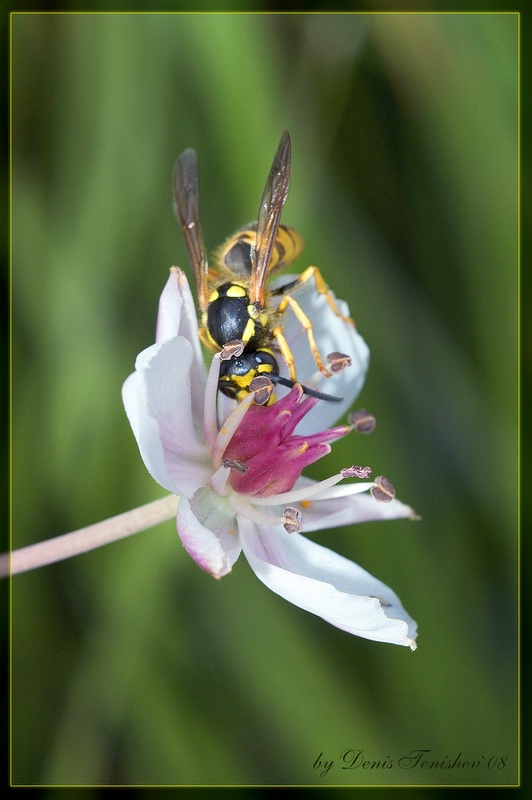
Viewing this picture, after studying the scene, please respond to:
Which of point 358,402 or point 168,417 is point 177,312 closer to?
point 168,417

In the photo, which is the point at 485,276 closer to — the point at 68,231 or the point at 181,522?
the point at 68,231

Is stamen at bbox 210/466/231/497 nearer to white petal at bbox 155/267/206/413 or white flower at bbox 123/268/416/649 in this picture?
white flower at bbox 123/268/416/649

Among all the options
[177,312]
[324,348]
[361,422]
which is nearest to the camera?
[177,312]

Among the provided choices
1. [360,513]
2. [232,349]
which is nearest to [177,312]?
[232,349]

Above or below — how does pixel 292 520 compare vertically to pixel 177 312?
below

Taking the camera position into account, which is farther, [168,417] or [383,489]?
[383,489]

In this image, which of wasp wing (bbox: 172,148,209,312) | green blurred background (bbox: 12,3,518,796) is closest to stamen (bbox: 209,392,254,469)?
wasp wing (bbox: 172,148,209,312)
